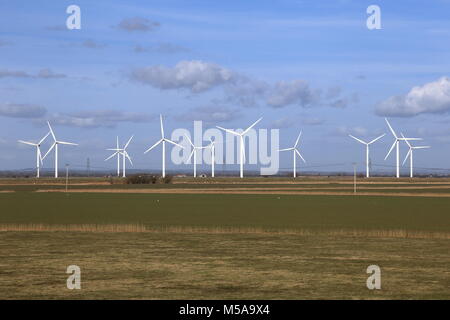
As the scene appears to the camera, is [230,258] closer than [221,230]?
Yes

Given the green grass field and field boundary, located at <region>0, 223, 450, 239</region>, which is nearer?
the green grass field

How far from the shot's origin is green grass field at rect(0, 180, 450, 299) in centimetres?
2403

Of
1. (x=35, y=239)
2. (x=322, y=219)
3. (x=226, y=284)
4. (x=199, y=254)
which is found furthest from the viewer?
(x=322, y=219)

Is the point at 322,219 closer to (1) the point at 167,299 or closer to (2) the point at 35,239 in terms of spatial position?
→ (2) the point at 35,239

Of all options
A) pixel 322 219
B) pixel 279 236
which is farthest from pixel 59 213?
pixel 279 236

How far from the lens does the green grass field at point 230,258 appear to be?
24031mm

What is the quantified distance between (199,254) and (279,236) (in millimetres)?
10626

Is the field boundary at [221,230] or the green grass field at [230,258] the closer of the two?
the green grass field at [230,258]

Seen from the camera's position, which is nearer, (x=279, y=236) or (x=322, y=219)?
(x=279, y=236)

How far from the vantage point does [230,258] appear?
32.3 m
